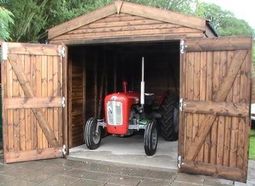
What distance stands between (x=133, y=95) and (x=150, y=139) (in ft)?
4.42

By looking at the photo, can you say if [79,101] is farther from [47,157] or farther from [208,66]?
[208,66]

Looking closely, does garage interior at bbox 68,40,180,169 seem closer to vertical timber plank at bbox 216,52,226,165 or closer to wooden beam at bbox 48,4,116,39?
wooden beam at bbox 48,4,116,39

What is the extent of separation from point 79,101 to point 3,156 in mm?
1968

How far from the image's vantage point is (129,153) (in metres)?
7.00

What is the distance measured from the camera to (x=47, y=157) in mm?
6480

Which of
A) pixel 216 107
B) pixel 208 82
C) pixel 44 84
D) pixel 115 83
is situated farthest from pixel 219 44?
pixel 115 83

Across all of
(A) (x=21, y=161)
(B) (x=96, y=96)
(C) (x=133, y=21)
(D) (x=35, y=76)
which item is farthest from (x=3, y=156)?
(C) (x=133, y=21)

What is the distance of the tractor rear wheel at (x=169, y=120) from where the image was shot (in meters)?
8.09

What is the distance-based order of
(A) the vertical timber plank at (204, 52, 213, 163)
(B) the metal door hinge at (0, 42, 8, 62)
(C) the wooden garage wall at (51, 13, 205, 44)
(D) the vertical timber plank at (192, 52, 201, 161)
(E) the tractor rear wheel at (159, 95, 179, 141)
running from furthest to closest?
(E) the tractor rear wheel at (159, 95, 179, 141), (B) the metal door hinge at (0, 42, 8, 62), (C) the wooden garage wall at (51, 13, 205, 44), (D) the vertical timber plank at (192, 52, 201, 161), (A) the vertical timber plank at (204, 52, 213, 163)

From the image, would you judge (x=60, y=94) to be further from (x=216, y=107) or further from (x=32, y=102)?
(x=216, y=107)

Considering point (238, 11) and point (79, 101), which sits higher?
point (238, 11)

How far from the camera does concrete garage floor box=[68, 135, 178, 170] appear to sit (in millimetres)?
6312

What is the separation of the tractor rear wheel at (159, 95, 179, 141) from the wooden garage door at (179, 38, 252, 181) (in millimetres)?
2361

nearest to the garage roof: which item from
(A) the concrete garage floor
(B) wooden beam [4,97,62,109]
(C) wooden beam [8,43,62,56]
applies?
(C) wooden beam [8,43,62,56]
